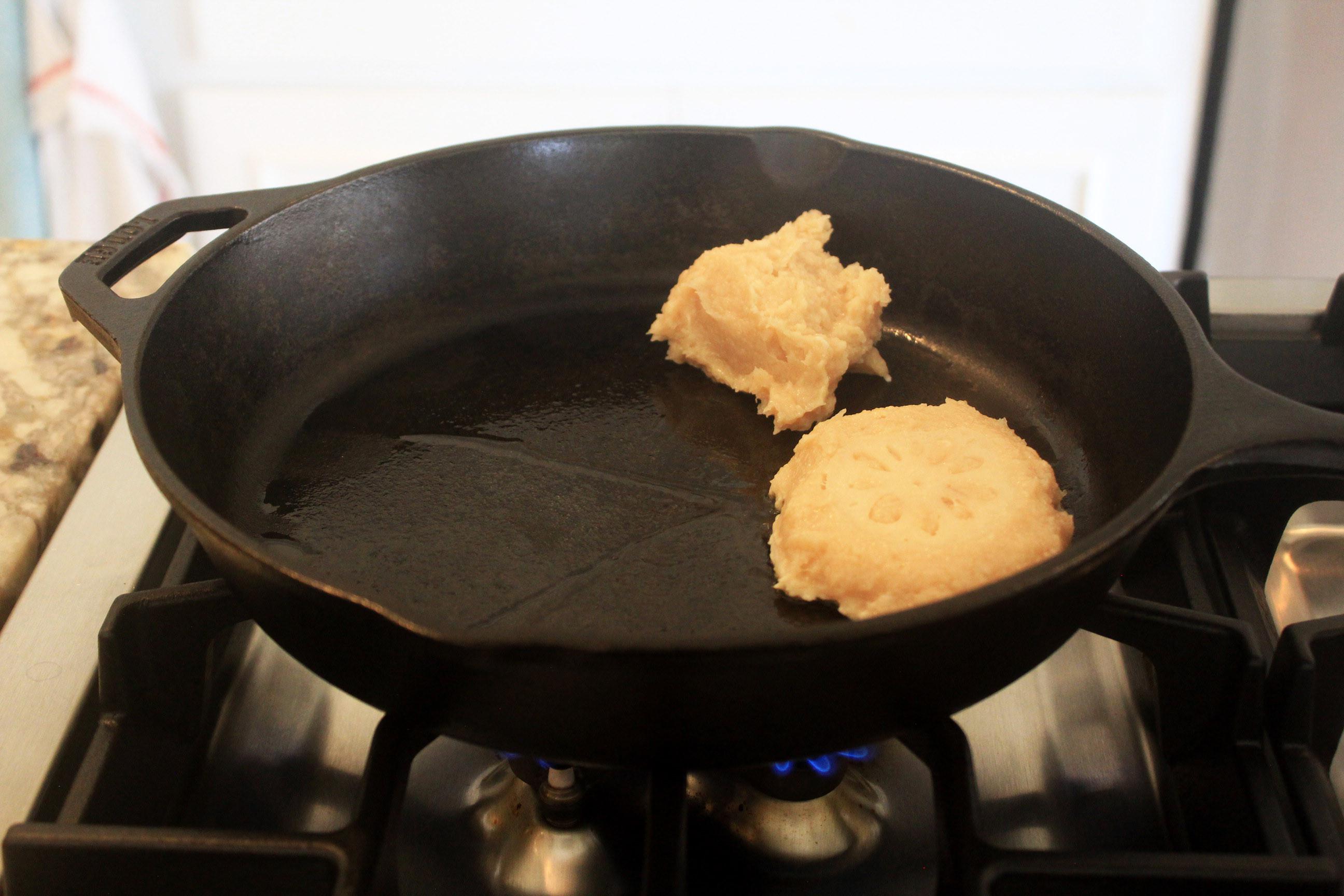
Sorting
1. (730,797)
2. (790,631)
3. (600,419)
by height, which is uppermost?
(790,631)

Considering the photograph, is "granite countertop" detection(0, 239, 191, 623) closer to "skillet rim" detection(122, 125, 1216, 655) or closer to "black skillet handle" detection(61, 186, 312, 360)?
"black skillet handle" detection(61, 186, 312, 360)

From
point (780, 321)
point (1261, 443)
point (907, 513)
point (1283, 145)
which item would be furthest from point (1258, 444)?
point (1283, 145)

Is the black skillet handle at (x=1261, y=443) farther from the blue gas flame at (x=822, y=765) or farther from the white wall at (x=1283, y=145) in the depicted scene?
the white wall at (x=1283, y=145)

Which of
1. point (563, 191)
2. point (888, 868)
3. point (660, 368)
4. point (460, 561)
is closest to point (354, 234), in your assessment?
point (563, 191)

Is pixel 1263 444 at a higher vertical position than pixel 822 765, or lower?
higher

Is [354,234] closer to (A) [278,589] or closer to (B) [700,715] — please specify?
(A) [278,589]

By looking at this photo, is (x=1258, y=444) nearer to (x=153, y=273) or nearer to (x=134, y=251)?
(x=134, y=251)
